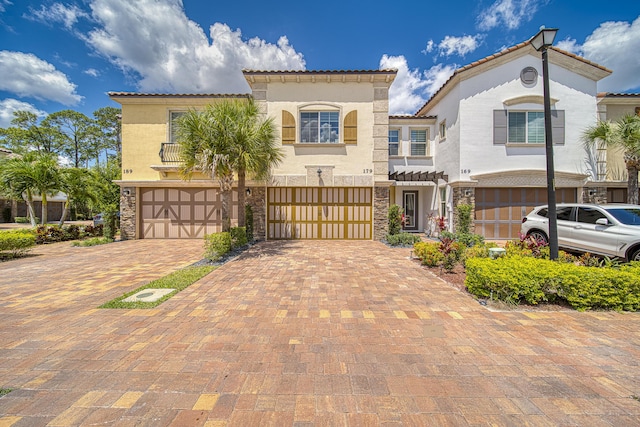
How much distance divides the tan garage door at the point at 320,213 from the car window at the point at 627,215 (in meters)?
7.92

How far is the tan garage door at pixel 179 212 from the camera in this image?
13078 mm

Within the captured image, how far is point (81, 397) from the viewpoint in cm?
258

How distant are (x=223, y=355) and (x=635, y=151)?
17421mm

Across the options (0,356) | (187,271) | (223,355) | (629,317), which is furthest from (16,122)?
(629,317)

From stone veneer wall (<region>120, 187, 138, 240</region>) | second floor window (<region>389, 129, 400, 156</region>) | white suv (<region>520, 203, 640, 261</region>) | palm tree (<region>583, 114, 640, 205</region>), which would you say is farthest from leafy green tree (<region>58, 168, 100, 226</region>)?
palm tree (<region>583, 114, 640, 205</region>)

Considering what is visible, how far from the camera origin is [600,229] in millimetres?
7410

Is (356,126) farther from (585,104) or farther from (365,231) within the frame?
(585,104)

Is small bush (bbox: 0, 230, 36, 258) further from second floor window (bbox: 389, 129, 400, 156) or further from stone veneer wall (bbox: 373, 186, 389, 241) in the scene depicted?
second floor window (bbox: 389, 129, 400, 156)

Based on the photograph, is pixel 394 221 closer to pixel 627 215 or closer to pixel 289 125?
pixel 289 125

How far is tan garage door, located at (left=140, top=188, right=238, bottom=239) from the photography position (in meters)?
13.1

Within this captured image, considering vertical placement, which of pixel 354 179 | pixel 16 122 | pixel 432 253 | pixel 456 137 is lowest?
pixel 432 253

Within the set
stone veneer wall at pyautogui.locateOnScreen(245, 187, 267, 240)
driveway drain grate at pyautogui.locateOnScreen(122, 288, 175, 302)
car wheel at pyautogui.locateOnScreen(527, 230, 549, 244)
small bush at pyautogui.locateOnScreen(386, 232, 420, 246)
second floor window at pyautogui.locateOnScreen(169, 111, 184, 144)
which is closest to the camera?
driveway drain grate at pyautogui.locateOnScreen(122, 288, 175, 302)

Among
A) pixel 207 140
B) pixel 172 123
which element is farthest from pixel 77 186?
pixel 207 140

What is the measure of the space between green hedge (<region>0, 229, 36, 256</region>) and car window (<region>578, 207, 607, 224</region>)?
1861 centimetres
